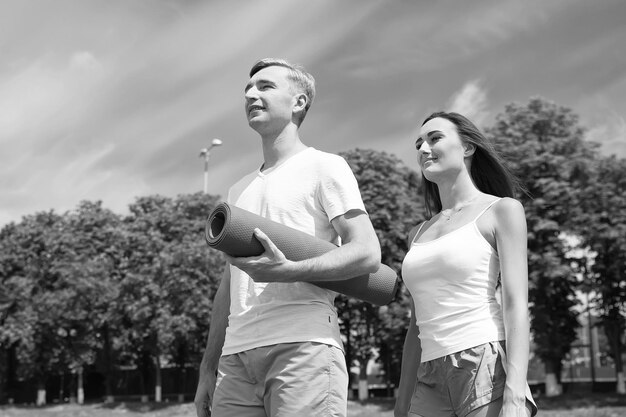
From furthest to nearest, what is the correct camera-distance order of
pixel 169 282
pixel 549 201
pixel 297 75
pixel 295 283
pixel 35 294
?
pixel 35 294 < pixel 169 282 < pixel 549 201 < pixel 297 75 < pixel 295 283

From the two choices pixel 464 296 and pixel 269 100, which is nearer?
pixel 464 296

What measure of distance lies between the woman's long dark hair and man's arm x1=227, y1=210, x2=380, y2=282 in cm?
81

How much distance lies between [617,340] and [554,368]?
3698 millimetres

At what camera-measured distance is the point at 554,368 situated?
33.3 metres

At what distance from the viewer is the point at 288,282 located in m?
3.35

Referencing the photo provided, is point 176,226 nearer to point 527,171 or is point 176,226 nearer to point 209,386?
point 527,171

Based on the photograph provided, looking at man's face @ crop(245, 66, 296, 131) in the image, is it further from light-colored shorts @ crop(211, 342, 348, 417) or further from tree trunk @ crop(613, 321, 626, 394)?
tree trunk @ crop(613, 321, 626, 394)

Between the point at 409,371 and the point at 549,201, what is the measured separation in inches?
1164

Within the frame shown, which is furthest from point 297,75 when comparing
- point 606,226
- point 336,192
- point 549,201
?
point 549,201

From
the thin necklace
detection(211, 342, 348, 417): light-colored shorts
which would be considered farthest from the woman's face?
detection(211, 342, 348, 417): light-colored shorts

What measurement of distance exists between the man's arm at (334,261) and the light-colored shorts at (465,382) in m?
0.55

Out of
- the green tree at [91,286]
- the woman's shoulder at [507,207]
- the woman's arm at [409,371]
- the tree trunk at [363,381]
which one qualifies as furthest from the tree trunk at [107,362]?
the woman's shoulder at [507,207]

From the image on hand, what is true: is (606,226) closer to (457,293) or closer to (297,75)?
(297,75)

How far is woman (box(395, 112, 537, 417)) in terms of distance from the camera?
3.34 m
